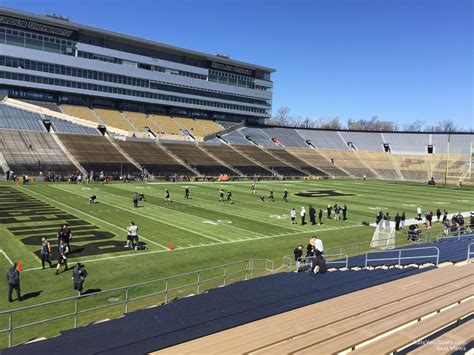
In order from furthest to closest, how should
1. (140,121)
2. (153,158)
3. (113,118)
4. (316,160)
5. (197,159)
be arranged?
(316,160) < (140,121) < (113,118) < (197,159) < (153,158)

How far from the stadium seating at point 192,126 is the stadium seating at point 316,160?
1873cm

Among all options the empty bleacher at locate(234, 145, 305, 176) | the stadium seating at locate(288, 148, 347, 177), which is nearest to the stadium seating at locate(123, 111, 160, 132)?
the empty bleacher at locate(234, 145, 305, 176)

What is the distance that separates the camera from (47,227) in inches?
985

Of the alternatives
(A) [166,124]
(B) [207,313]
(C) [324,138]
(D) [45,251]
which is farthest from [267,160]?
(B) [207,313]

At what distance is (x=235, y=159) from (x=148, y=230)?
4978 cm

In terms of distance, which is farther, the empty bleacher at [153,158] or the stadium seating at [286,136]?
the stadium seating at [286,136]

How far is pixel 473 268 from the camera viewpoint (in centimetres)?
1348

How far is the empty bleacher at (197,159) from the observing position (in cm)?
6588

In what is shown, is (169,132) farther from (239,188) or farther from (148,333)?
(148,333)

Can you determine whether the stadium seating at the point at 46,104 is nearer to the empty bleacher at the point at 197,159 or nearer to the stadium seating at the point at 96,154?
the stadium seating at the point at 96,154

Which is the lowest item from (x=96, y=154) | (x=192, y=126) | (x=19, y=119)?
(x=96, y=154)

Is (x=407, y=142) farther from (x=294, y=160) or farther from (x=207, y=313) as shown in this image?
(x=207, y=313)

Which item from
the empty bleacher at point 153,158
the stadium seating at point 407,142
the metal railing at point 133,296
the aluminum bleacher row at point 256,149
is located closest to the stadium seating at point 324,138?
the aluminum bleacher row at point 256,149

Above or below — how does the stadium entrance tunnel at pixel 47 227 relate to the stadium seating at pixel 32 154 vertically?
below
